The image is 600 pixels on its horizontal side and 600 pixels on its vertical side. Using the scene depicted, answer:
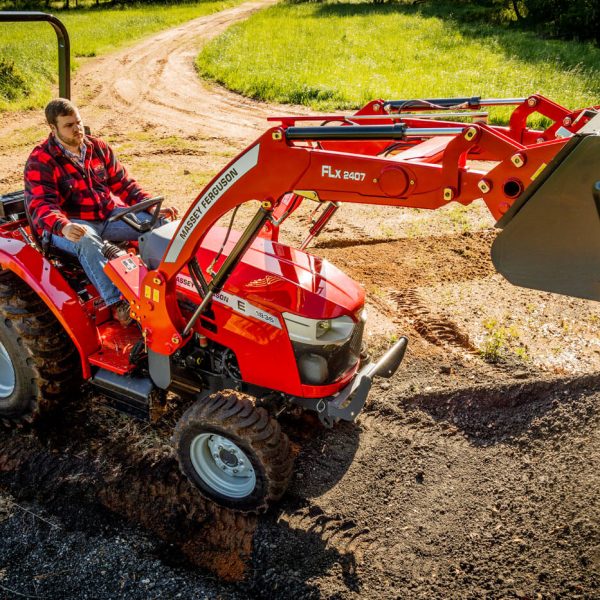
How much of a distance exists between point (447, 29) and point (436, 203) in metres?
25.8

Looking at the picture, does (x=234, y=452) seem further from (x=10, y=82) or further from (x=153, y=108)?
(x=10, y=82)

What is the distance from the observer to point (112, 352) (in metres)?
4.32

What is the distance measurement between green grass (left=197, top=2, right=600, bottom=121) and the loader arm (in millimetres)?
10443

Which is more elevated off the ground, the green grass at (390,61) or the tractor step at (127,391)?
the green grass at (390,61)

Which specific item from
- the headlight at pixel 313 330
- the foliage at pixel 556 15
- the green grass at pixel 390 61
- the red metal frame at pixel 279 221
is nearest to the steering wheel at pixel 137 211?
the red metal frame at pixel 279 221

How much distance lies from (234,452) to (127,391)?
0.84 metres

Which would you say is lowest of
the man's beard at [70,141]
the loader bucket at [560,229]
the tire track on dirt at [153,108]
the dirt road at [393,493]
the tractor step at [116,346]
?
the dirt road at [393,493]

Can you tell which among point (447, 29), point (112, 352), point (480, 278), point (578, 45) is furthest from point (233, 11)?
point (112, 352)

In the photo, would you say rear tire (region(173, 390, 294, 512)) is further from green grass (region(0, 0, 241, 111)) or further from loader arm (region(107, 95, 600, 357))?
green grass (region(0, 0, 241, 111))

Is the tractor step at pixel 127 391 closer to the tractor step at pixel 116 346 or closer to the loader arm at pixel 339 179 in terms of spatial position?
the tractor step at pixel 116 346

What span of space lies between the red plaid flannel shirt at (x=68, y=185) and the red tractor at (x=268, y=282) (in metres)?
0.31

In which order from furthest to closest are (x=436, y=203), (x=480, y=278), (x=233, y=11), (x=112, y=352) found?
1. (x=233, y=11)
2. (x=480, y=278)
3. (x=112, y=352)
4. (x=436, y=203)

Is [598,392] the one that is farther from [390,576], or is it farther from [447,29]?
[447,29]

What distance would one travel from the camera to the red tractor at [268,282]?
8.60ft
